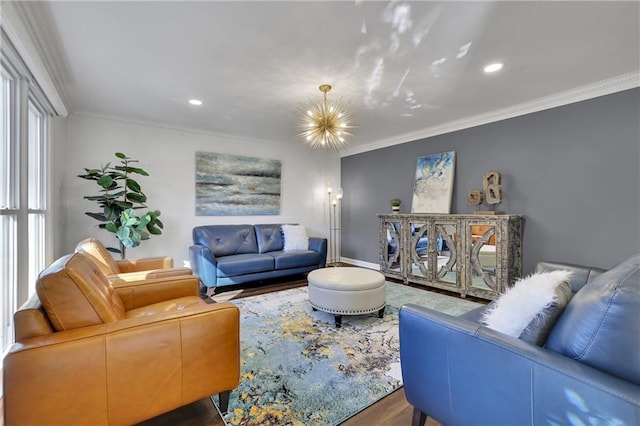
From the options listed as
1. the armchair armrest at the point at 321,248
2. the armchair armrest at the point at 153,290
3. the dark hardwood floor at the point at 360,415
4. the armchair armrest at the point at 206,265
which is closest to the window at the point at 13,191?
the armchair armrest at the point at 153,290

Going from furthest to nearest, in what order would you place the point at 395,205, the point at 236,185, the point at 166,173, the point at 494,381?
the point at 236,185, the point at 395,205, the point at 166,173, the point at 494,381

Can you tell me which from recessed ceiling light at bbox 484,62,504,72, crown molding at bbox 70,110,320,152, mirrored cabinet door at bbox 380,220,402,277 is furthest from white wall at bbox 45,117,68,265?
recessed ceiling light at bbox 484,62,504,72

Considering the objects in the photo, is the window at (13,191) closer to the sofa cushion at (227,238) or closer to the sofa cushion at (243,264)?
the sofa cushion at (243,264)

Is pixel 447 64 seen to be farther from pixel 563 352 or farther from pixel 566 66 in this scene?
pixel 563 352

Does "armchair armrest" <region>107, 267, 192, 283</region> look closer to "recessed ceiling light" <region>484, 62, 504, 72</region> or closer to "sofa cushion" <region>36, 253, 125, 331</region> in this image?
"sofa cushion" <region>36, 253, 125, 331</region>

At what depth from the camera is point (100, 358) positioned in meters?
1.22

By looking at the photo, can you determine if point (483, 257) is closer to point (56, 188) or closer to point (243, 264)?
point (243, 264)

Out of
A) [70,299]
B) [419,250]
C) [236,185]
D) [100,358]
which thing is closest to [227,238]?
[236,185]

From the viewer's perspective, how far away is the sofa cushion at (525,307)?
1172mm

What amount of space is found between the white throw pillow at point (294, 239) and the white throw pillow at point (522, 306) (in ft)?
12.2

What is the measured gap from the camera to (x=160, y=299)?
85.4 inches

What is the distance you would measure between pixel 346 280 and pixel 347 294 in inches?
7.0

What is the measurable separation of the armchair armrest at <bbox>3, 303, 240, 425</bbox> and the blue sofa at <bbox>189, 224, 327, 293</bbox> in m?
2.47

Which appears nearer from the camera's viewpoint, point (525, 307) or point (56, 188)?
point (525, 307)
